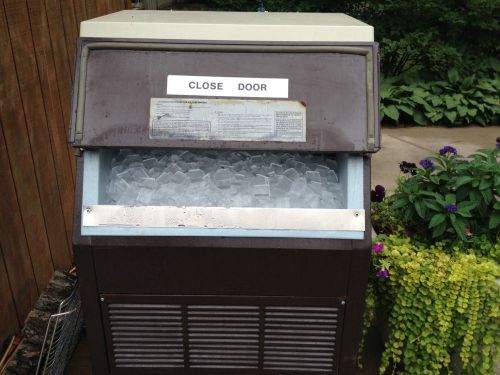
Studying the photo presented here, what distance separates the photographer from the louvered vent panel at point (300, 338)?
72.8 inches

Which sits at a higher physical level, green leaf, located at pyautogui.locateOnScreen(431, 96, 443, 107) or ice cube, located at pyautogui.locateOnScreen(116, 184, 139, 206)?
ice cube, located at pyautogui.locateOnScreen(116, 184, 139, 206)

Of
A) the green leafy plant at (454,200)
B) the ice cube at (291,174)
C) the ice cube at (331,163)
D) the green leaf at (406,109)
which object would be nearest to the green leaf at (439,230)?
the green leafy plant at (454,200)

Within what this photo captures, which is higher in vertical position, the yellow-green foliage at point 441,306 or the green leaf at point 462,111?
the yellow-green foliage at point 441,306

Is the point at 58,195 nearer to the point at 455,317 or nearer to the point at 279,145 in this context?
the point at 279,145

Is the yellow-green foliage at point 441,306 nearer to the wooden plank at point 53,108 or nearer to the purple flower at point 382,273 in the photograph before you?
the purple flower at point 382,273

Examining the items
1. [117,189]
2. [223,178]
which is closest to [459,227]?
[223,178]

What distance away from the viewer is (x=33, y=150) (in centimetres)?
265

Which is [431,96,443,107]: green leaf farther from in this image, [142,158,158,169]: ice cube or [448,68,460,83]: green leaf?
[142,158,158,169]: ice cube

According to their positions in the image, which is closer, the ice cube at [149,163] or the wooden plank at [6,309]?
the ice cube at [149,163]

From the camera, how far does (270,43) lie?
5.57 ft

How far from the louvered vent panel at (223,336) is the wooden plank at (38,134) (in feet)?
3.95

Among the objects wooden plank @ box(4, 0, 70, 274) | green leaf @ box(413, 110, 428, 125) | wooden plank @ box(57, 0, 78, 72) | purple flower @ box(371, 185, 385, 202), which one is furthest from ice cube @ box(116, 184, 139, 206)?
green leaf @ box(413, 110, 428, 125)

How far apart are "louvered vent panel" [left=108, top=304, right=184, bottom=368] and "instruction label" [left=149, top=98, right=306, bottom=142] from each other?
651mm

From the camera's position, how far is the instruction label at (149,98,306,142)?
1653 millimetres
